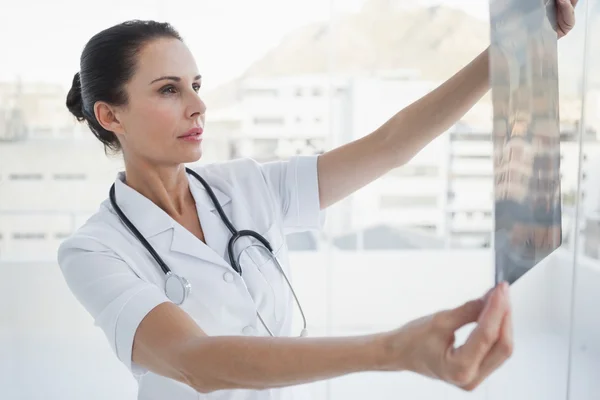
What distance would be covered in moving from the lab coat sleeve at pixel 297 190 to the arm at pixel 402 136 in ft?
0.07

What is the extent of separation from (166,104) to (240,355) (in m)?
0.46

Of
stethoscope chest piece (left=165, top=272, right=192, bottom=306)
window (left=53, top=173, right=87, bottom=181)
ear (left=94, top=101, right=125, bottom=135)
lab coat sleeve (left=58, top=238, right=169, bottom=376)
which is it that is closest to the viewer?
lab coat sleeve (left=58, top=238, right=169, bottom=376)

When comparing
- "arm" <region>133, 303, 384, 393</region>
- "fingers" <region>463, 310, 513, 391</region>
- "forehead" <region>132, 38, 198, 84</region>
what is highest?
"forehead" <region>132, 38, 198, 84</region>

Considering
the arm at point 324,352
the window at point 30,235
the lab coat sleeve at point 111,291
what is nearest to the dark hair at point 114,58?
the lab coat sleeve at point 111,291

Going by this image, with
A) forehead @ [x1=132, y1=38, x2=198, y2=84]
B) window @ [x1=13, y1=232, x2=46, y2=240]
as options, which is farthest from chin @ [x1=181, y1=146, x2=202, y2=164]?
window @ [x1=13, y1=232, x2=46, y2=240]

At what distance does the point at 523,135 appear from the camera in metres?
0.52

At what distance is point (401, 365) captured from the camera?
485 mm

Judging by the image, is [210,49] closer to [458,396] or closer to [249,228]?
[458,396]

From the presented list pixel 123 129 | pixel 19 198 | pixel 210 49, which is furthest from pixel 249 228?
pixel 19 198

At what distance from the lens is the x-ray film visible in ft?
1.52

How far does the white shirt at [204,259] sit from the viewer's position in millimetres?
762

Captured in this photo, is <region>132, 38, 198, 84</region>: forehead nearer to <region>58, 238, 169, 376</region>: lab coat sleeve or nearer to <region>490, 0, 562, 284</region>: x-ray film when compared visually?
<region>58, 238, 169, 376</region>: lab coat sleeve

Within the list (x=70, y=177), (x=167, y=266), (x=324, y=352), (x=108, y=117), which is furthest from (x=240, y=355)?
(x=70, y=177)

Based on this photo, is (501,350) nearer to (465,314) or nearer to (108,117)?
(465,314)
